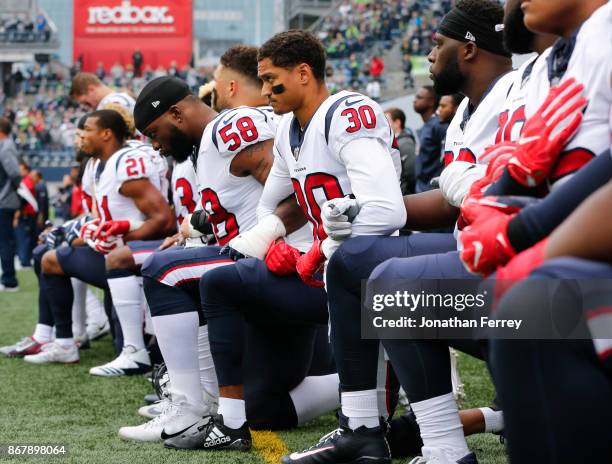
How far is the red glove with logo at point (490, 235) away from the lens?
1.72 m

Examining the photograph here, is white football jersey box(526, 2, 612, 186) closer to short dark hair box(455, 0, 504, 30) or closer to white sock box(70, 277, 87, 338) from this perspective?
short dark hair box(455, 0, 504, 30)

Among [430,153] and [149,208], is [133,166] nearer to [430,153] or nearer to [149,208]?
[149,208]

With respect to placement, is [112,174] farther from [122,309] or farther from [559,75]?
[559,75]

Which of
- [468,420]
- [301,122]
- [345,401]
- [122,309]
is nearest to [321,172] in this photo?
[301,122]

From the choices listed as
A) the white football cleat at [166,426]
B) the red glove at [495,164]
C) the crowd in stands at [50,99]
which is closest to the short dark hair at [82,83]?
the white football cleat at [166,426]

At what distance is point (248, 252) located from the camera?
11.0 feet

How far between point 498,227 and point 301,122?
1.59m

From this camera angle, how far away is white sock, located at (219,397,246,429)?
10.7 ft

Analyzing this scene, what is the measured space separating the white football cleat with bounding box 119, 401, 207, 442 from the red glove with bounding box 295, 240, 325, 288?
0.69m

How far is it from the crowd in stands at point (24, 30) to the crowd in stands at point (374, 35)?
10.1 meters

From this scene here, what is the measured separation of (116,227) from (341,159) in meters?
2.56

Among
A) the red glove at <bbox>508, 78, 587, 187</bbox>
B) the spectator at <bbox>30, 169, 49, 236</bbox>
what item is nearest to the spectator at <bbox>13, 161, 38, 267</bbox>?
the spectator at <bbox>30, 169, 49, 236</bbox>

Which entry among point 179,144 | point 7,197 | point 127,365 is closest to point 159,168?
point 127,365

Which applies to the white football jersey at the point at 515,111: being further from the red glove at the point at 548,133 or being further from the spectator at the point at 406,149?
the spectator at the point at 406,149
